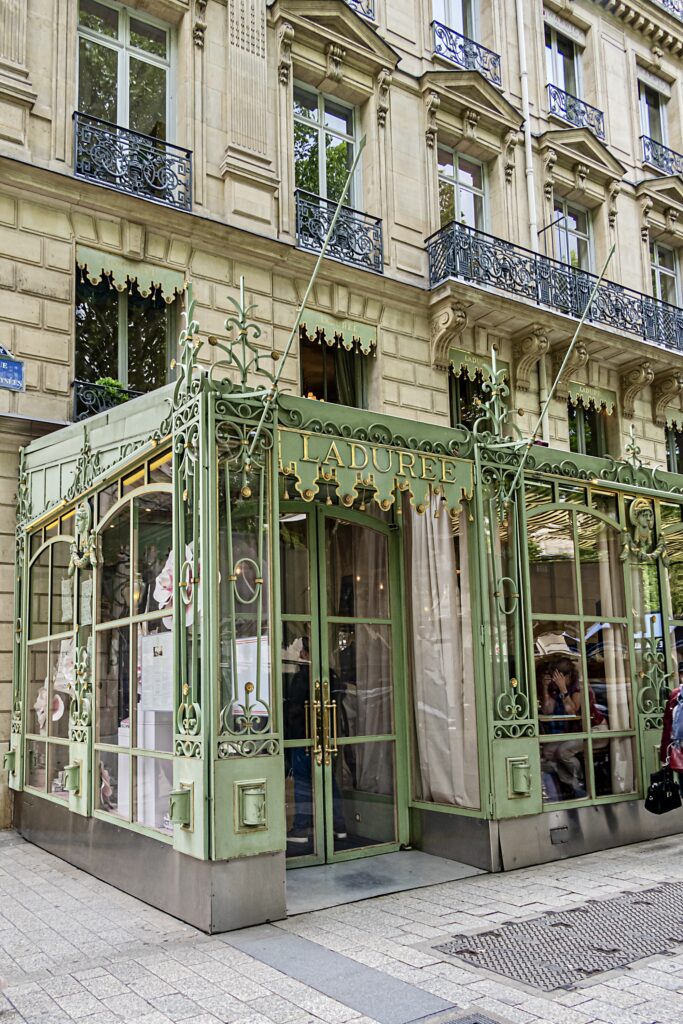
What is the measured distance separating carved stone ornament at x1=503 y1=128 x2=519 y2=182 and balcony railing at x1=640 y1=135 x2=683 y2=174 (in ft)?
14.5

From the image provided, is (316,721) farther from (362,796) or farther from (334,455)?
(334,455)

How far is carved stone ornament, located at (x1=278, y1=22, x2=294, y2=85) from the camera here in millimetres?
14508

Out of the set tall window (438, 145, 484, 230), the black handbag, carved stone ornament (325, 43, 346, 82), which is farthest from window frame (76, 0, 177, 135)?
the black handbag

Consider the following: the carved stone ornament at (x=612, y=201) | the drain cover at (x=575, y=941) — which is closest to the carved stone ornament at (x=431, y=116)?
the carved stone ornament at (x=612, y=201)

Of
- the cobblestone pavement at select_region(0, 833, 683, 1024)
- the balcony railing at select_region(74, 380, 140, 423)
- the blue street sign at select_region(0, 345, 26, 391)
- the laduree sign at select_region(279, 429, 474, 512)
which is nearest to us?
the cobblestone pavement at select_region(0, 833, 683, 1024)

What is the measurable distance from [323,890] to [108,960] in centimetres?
201

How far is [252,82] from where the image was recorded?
13.9 m

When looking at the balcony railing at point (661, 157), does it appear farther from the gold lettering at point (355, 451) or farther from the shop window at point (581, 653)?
the gold lettering at point (355, 451)

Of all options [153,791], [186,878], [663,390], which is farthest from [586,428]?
[186,878]

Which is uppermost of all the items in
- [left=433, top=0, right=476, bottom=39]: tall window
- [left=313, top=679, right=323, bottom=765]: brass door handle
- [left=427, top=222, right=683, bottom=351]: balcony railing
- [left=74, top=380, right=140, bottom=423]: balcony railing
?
[left=433, top=0, right=476, bottom=39]: tall window

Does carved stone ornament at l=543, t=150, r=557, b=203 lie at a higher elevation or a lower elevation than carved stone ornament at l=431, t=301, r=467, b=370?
higher

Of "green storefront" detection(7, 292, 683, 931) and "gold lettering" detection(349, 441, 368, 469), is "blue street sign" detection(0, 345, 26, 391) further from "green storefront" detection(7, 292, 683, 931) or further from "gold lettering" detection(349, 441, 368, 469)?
"gold lettering" detection(349, 441, 368, 469)

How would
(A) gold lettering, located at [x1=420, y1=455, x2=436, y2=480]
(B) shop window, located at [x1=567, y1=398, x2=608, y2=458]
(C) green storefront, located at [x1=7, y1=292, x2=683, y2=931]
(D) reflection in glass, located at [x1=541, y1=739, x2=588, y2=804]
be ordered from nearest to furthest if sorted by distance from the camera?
(C) green storefront, located at [x1=7, y1=292, x2=683, y2=931]
(A) gold lettering, located at [x1=420, y1=455, x2=436, y2=480]
(D) reflection in glass, located at [x1=541, y1=739, x2=588, y2=804]
(B) shop window, located at [x1=567, y1=398, x2=608, y2=458]

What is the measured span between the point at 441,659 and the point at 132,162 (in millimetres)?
8318
